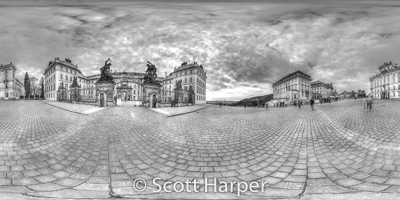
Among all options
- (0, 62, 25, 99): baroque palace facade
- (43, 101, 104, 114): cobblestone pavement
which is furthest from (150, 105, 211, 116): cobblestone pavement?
(0, 62, 25, 99): baroque palace facade

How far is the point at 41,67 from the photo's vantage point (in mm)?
1621

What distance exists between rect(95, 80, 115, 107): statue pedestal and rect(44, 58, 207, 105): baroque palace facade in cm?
3

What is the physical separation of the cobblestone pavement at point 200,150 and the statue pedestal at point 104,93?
8 cm

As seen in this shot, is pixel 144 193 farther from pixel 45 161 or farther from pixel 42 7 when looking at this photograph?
pixel 42 7

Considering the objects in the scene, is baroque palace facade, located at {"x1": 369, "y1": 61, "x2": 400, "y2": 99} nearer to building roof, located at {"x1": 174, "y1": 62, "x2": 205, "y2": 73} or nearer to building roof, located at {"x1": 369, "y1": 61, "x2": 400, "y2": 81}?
building roof, located at {"x1": 369, "y1": 61, "x2": 400, "y2": 81}

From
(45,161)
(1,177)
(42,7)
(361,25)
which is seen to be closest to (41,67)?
(42,7)

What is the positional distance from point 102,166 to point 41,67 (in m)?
1.14

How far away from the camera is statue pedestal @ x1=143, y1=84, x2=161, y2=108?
5.25ft

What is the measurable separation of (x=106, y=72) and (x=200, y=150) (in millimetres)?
1120

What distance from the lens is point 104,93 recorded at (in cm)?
160

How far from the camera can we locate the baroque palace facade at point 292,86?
1.51 m

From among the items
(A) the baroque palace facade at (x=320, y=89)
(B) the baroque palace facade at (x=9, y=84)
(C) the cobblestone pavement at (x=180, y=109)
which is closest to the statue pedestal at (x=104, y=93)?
(C) the cobblestone pavement at (x=180, y=109)

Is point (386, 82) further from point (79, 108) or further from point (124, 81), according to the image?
point (79, 108)

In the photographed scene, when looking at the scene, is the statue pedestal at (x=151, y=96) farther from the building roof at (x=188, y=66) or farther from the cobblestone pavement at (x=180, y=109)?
the building roof at (x=188, y=66)
